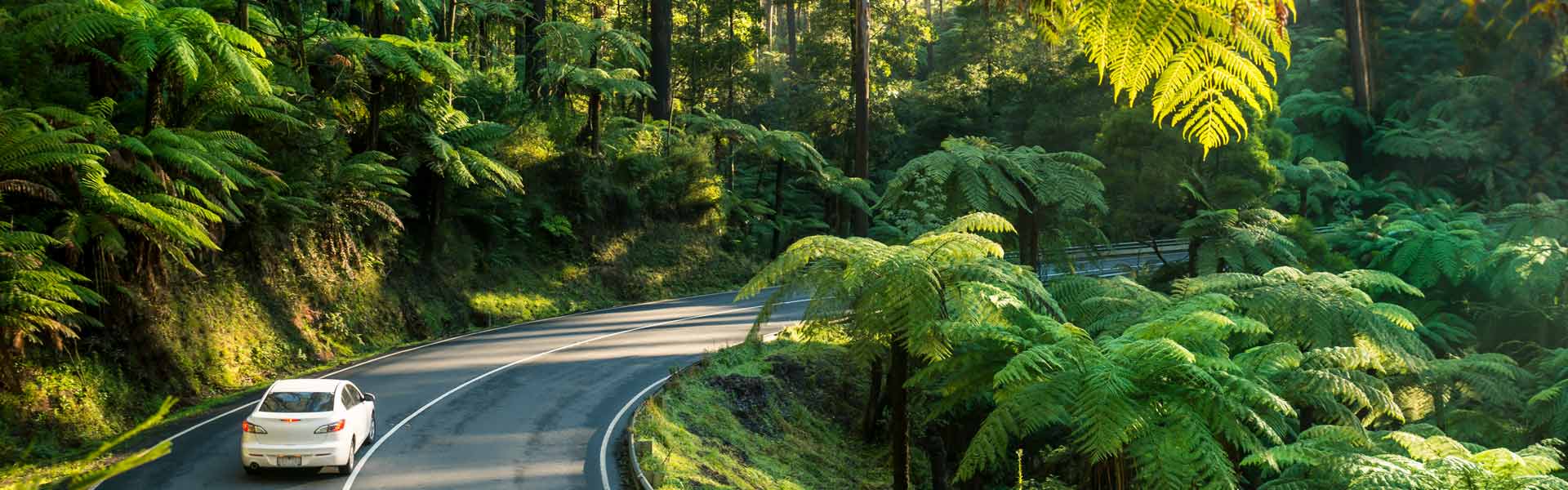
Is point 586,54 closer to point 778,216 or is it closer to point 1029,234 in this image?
point 778,216

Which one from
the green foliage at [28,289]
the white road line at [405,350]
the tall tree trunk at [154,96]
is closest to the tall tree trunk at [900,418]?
the white road line at [405,350]

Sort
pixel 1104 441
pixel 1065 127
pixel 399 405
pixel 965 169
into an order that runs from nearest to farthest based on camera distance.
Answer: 1. pixel 1104 441
2. pixel 965 169
3. pixel 399 405
4. pixel 1065 127

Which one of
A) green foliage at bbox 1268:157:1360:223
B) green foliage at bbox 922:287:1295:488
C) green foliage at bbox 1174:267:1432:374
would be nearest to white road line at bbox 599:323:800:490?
green foliage at bbox 922:287:1295:488

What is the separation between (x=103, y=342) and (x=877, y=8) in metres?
29.0

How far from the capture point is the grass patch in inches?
567

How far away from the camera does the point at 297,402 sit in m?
12.8

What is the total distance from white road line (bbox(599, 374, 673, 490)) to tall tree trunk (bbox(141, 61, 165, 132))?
8.58 metres

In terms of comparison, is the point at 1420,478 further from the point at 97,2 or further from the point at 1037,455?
the point at 97,2

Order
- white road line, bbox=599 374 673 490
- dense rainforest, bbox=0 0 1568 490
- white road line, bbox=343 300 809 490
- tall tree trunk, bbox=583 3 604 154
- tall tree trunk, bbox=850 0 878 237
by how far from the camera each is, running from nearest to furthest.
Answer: dense rainforest, bbox=0 0 1568 490 < white road line, bbox=343 300 809 490 < white road line, bbox=599 374 673 490 < tall tree trunk, bbox=850 0 878 237 < tall tree trunk, bbox=583 3 604 154

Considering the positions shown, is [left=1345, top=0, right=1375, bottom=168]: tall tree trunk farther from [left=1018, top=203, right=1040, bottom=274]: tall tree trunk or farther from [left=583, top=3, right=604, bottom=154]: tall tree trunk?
[left=583, top=3, right=604, bottom=154]: tall tree trunk

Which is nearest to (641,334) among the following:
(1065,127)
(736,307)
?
(736,307)

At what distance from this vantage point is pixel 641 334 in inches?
952

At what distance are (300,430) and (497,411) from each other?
434cm

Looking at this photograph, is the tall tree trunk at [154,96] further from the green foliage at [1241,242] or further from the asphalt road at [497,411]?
the green foliage at [1241,242]
